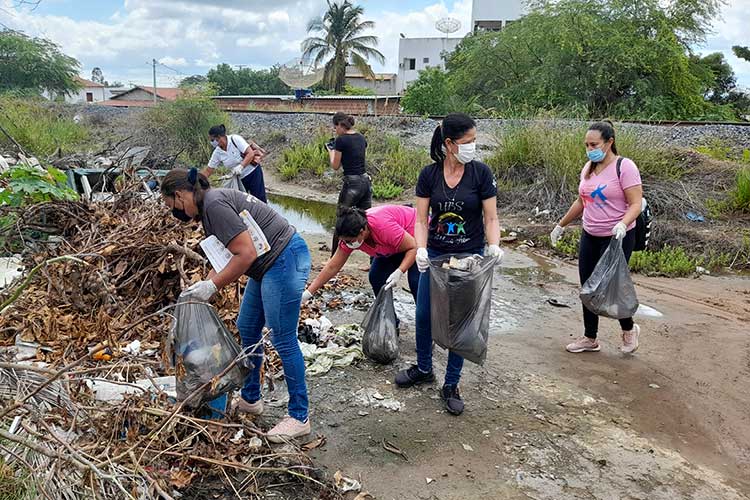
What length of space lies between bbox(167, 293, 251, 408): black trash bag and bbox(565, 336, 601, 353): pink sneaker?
2602 millimetres

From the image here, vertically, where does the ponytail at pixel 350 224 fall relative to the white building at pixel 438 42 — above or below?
below

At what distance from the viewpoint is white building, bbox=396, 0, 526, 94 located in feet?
133

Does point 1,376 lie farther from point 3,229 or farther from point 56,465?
point 3,229

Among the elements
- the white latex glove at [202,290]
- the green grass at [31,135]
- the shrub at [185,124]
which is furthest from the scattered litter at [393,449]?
the shrub at [185,124]

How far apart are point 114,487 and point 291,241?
1.27 meters

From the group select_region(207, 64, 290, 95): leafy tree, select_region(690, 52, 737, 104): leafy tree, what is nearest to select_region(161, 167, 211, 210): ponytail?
select_region(690, 52, 737, 104): leafy tree

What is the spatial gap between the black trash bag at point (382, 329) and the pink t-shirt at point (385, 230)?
0.92ft

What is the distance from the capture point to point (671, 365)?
3.85 metres

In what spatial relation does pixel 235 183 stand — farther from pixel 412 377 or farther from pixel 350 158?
pixel 412 377

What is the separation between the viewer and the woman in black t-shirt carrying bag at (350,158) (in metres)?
5.93

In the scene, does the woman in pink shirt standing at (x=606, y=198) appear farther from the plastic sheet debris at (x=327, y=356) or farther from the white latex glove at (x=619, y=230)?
the plastic sheet debris at (x=327, y=356)

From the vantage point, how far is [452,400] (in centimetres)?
318

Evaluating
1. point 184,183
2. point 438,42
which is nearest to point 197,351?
point 184,183

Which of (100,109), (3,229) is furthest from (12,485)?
(100,109)
